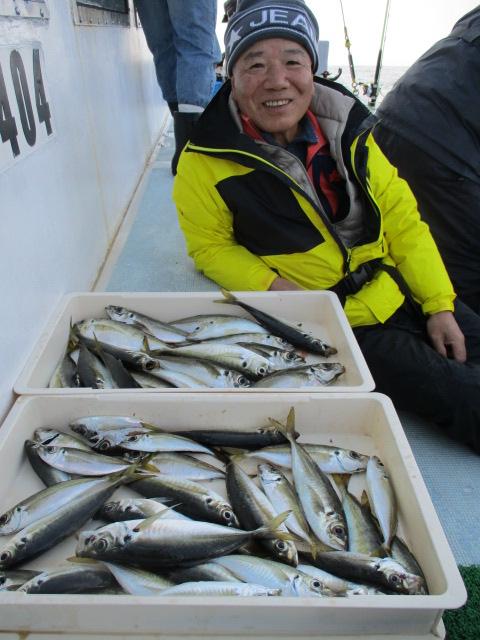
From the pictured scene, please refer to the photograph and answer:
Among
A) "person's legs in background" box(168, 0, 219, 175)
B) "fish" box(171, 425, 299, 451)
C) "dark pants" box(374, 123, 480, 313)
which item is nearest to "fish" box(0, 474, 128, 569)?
"fish" box(171, 425, 299, 451)

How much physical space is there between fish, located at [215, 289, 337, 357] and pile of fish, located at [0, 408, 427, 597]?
42cm

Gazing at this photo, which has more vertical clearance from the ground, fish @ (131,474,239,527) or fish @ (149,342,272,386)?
fish @ (149,342,272,386)

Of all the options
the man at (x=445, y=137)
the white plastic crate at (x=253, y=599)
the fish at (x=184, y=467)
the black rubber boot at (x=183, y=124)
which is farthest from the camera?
the black rubber boot at (x=183, y=124)

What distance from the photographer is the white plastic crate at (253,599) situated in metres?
0.85

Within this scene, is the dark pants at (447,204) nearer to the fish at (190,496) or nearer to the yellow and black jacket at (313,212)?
the yellow and black jacket at (313,212)

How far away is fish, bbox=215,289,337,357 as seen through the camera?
5.46 ft

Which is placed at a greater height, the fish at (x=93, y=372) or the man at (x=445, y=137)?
the man at (x=445, y=137)

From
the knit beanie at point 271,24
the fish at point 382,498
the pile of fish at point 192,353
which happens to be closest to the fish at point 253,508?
the fish at point 382,498

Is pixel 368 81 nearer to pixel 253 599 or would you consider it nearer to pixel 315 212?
pixel 315 212

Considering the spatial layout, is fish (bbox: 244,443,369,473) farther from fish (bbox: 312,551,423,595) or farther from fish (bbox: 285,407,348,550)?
fish (bbox: 312,551,423,595)

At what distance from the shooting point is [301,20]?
5.53 ft

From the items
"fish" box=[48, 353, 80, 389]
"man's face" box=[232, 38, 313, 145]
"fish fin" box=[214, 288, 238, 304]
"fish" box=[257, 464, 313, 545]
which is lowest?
"fish" box=[257, 464, 313, 545]

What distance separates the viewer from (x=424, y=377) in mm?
1693

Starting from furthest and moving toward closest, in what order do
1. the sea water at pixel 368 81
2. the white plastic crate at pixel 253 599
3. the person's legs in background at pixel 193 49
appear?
the sea water at pixel 368 81 < the person's legs in background at pixel 193 49 < the white plastic crate at pixel 253 599
